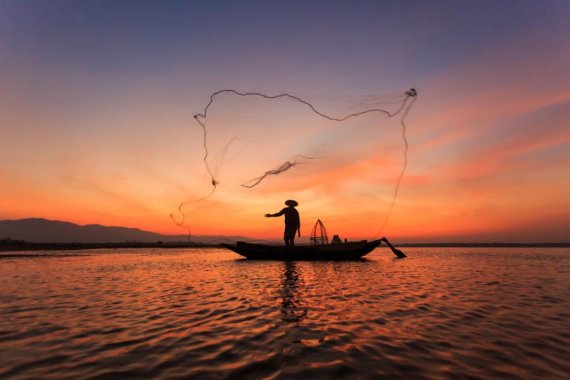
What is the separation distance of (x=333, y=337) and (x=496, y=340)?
3.85m

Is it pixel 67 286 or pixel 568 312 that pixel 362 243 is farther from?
pixel 67 286

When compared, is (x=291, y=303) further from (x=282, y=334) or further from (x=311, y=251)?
(x=311, y=251)

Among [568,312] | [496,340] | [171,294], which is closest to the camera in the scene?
[496,340]

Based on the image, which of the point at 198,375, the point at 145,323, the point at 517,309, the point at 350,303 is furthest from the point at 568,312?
the point at 145,323

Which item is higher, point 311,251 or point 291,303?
point 311,251

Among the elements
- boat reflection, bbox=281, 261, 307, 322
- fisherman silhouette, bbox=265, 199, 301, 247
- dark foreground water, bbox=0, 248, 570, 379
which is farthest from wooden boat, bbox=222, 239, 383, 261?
dark foreground water, bbox=0, 248, 570, 379

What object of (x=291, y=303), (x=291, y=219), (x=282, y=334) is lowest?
(x=282, y=334)

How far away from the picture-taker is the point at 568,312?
36.0ft

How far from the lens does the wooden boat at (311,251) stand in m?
Answer: 33.5

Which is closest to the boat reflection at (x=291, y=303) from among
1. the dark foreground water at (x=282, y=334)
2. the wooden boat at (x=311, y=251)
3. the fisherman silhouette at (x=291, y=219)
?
the dark foreground water at (x=282, y=334)

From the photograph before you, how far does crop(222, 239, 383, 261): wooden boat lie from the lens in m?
33.5

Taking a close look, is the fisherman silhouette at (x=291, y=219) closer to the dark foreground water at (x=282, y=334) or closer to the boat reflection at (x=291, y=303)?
the boat reflection at (x=291, y=303)

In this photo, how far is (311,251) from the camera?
33.5 m

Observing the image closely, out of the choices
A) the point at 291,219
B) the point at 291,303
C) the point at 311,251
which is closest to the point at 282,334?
the point at 291,303
